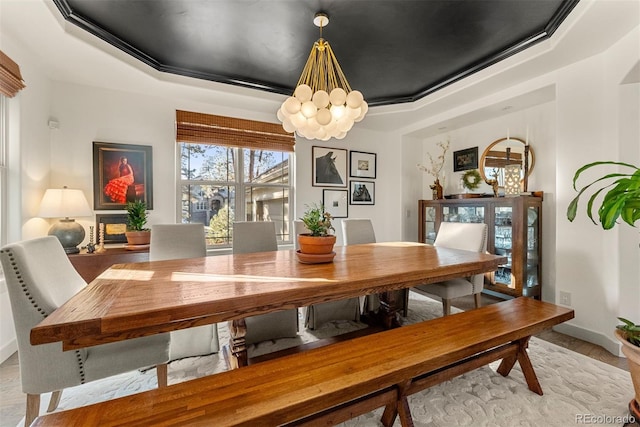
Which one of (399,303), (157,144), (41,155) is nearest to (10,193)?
(41,155)

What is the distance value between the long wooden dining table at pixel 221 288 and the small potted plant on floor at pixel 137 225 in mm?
1155

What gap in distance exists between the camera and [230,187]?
371 cm

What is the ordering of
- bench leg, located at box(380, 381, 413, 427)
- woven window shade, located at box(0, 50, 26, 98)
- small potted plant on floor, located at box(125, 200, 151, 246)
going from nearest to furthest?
bench leg, located at box(380, 381, 413, 427) → woven window shade, located at box(0, 50, 26, 98) → small potted plant on floor, located at box(125, 200, 151, 246)

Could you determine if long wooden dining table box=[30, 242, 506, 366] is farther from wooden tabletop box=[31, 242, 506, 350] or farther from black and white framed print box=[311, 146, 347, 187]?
black and white framed print box=[311, 146, 347, 187]

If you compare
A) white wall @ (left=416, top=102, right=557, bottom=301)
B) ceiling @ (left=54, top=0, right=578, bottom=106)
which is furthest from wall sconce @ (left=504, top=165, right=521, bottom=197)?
ceiling @ (left=54, top=0, right=578, bottom=106)

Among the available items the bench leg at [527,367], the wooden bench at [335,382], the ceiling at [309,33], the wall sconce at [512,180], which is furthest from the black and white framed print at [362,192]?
the bench leg at [527,367]

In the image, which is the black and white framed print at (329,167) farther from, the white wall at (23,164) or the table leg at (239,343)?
the white wall at (23,164)

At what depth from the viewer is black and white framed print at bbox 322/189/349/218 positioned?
425 cm

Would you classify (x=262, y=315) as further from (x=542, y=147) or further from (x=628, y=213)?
(x=542, y=147)

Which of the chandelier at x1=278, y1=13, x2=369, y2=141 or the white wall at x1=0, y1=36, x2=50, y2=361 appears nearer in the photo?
the chandelier at x1=278, y1=13, x2=369, y2=141

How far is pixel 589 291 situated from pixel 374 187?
2879 millimetres

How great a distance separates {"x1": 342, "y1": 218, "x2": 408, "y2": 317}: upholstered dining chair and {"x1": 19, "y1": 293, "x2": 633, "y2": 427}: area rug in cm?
102

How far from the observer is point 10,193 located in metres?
2.27

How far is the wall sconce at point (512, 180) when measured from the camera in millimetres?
3178
